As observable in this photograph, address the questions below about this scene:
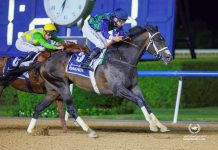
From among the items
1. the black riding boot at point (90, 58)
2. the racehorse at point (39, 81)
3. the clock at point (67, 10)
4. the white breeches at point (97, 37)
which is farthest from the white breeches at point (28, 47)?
the clock at point (67, 10)

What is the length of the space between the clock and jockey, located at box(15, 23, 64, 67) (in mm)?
2211

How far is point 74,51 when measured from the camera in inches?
414

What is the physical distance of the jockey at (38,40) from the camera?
10547 mm

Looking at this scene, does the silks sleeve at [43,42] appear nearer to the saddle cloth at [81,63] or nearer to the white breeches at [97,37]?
Answer: the saddle cloth at [81,63]

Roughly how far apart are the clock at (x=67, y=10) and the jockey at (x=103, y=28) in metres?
2.73

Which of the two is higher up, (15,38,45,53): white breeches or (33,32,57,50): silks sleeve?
(33,32,57,50): silks sleeve

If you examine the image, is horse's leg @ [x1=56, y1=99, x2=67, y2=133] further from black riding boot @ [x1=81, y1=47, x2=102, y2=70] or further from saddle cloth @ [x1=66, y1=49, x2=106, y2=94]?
black riding boot @ [x1=81, y1=47, x2=102, y2=70]

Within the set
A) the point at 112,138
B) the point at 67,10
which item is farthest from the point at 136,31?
the point at 67,10

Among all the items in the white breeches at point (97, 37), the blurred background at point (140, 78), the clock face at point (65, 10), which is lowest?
the blurred background at point (140, 78)

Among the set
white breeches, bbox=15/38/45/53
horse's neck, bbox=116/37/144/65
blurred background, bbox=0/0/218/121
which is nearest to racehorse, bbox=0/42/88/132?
white breeches, bbox=15/38/45/53

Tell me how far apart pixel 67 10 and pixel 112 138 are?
4.34 metres

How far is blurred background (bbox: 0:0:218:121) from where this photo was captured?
13.2 metres

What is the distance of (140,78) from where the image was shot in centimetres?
1452

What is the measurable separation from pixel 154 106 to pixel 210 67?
1.17 m
